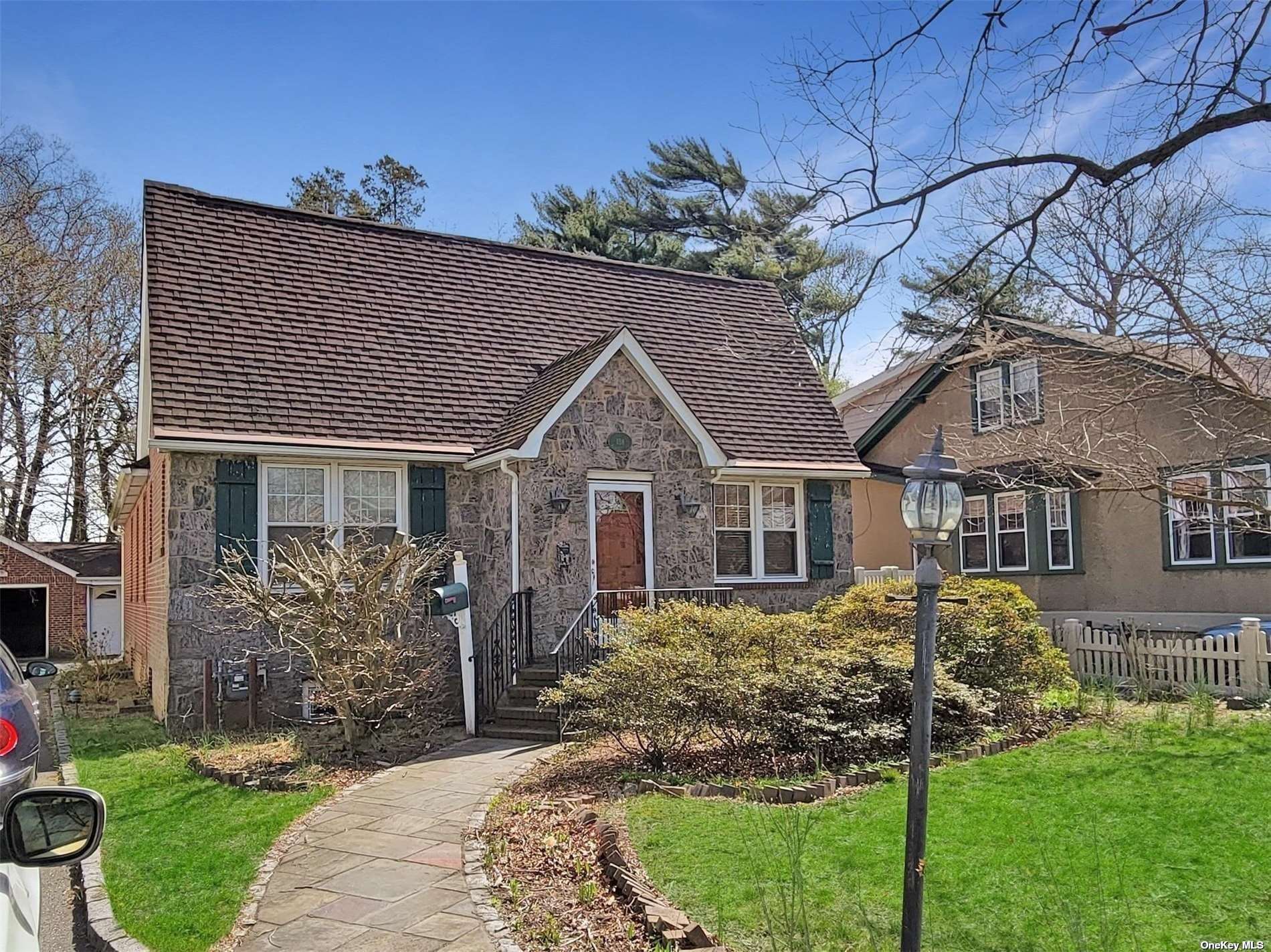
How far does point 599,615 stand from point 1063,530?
10317mm

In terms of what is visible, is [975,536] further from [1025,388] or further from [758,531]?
[758,531]

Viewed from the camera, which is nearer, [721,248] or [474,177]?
[474,177]

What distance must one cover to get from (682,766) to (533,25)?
21.4 feet

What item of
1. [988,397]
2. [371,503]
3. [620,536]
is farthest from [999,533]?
[371,503]

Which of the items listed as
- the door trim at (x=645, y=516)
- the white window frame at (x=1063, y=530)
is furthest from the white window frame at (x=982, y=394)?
the door trim at (x=645, y=516)

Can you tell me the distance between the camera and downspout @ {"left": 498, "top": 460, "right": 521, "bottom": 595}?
13055 millimetres

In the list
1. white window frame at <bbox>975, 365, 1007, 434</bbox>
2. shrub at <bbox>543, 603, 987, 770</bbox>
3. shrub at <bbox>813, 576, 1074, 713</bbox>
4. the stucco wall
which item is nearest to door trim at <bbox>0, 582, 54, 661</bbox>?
the stucco wall

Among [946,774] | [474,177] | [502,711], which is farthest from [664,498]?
[946,774]

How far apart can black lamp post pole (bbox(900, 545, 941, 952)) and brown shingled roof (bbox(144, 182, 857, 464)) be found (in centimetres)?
743

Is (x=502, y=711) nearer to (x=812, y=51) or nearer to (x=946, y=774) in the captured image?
(x=946, y=774)

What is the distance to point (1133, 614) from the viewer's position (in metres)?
17.5

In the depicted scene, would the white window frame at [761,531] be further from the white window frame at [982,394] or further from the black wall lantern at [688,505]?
the white window frame at [982,394]

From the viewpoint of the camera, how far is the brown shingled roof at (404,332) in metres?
13.5

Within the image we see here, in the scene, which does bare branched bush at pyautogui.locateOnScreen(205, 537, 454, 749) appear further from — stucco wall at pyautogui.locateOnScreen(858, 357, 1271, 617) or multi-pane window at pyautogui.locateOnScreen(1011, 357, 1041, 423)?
multi-pane window at pyautogui.locateOnScreen(1011, 357, 1041, 423)
